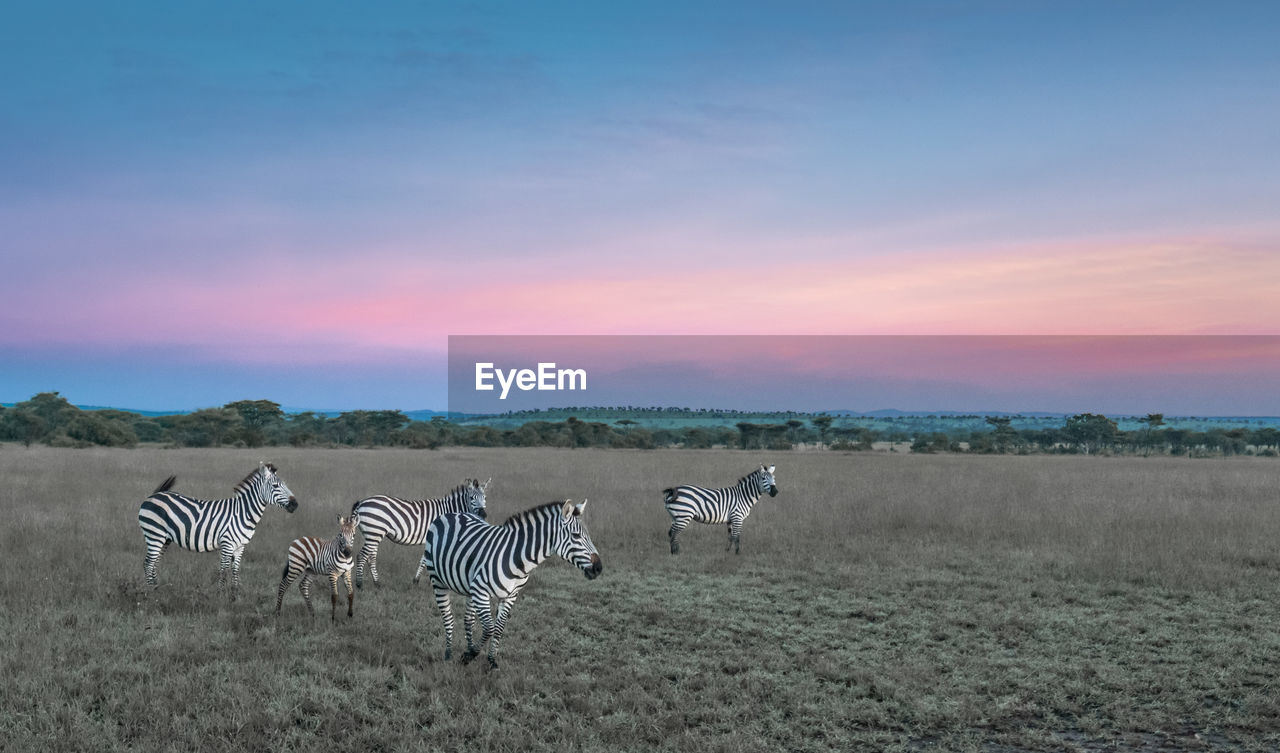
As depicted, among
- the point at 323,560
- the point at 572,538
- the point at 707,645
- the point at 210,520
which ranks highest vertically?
the point at 572,538

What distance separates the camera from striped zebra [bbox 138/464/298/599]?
11203mm

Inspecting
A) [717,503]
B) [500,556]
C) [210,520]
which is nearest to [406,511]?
[210,520]

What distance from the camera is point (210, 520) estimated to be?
11.4 meters

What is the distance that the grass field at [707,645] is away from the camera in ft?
22.9

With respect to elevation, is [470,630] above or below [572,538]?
below

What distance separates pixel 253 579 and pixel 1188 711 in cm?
1221

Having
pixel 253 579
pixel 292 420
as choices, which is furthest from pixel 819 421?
pixel 253 579

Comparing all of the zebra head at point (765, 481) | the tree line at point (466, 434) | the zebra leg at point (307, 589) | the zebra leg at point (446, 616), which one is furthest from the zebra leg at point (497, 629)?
the tree line at point (466, 434)

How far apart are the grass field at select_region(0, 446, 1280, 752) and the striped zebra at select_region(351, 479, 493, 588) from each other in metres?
0.64

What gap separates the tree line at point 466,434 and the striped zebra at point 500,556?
4966 centimetres

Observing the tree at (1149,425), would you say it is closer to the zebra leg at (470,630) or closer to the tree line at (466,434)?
the tree line at (466,434)

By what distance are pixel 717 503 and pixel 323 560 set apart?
25.9 ft

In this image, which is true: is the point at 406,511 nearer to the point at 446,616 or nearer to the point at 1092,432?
the point at 446,616

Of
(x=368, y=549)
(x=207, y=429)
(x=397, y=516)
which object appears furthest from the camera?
(x=207, y=429)
